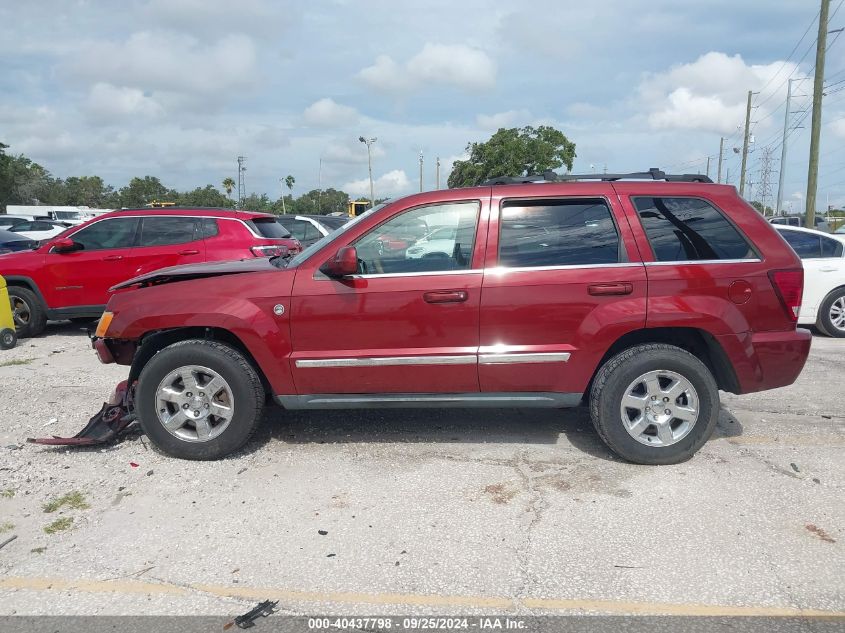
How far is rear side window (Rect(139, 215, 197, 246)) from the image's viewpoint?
8.87 meters

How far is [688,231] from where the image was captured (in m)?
4.39

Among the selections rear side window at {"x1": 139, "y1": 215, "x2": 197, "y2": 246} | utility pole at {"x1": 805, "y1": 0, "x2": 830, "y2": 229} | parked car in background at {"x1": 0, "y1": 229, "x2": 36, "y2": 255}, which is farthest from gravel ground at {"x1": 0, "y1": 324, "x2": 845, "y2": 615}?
utility pole at {"x1": 805, "y1": 0, "x2": 830, "y2": 229}

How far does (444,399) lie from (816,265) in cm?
691

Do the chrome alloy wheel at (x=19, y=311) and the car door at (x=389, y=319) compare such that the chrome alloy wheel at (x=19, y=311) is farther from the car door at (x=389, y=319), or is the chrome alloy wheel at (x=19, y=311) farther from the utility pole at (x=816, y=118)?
the utility pole at (x=816, y=118)

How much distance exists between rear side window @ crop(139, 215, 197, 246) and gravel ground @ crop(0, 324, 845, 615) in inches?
156

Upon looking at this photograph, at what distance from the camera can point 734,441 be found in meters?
4.84

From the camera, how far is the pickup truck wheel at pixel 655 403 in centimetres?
426

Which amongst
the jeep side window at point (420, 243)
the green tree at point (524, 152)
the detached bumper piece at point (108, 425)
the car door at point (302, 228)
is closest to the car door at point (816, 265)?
the jeep side window at point (420, 243)

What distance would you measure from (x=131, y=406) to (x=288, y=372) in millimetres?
1346

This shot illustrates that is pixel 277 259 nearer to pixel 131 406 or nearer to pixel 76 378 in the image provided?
pixel 131 406

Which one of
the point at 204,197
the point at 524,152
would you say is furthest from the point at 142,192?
the point at 524,152

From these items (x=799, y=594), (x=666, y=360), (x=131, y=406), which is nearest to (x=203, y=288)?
(x=131, y=406)

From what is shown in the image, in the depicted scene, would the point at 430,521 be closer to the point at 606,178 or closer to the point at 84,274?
the point at 606,178

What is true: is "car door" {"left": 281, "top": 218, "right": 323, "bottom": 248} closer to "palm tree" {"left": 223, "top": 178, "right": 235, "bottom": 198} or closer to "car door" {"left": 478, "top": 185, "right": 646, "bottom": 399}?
"car door" {"left": 478, "top": 185, "right": 646, "bottom": 399}
